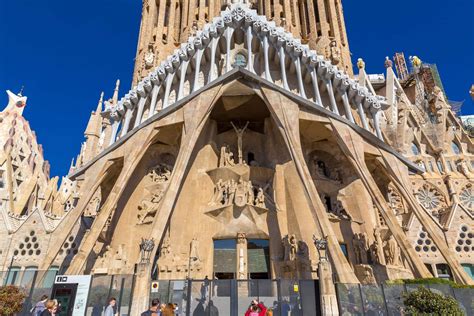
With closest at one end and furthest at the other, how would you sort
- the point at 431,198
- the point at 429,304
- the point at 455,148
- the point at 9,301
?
the point at 429,304, the point at 9,301, the point at 431,198, the point at 455,148

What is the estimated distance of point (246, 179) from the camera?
18.2 metres

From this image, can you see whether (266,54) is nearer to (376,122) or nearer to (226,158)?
(226,158)

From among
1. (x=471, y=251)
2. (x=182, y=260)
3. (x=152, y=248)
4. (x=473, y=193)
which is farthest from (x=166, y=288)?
(x=473, y=193)

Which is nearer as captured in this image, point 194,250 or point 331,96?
point 194,250

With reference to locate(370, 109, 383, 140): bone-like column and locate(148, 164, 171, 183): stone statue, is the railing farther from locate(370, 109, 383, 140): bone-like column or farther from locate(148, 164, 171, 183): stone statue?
locate(148, 164, 171, 183): stone statue

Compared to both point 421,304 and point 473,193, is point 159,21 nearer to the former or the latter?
point 421,304

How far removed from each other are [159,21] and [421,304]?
24890mm

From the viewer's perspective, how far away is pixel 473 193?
968 inches

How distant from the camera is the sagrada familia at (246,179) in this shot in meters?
15.1

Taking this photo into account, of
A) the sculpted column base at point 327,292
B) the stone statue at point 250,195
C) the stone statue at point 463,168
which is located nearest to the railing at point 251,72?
the stone statue at point 250,195

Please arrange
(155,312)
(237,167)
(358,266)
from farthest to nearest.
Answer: (237,167) → (358,266) → (155,312)

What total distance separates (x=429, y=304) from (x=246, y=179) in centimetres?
1183

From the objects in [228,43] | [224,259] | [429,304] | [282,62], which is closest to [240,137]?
[282,62]

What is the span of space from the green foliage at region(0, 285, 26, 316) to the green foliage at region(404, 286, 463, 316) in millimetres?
9648
